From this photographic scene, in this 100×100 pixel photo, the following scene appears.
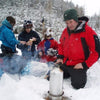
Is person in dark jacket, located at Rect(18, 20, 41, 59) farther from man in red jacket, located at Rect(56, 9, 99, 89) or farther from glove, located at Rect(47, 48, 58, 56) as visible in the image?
man in red jacket, located at Rect(56, 9, 99, 89)

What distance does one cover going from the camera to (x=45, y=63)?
4.30 metres

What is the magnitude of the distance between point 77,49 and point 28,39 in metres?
1.94

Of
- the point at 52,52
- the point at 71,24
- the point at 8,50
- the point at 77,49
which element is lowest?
the point at 52,52

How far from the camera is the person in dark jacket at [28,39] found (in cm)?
424

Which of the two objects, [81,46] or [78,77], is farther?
[81,46]

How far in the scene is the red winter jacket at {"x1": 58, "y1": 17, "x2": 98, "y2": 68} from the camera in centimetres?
280

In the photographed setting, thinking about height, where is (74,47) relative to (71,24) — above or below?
below

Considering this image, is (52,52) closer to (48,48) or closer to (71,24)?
(48,48)

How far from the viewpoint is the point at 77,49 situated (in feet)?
9.73

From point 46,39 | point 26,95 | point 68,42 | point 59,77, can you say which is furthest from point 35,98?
point 46,39

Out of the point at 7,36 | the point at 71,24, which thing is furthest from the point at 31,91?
the point at 7,36

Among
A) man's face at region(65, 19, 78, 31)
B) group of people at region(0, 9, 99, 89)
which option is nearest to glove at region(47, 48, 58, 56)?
group of people at region(0, 9, 99, 89)

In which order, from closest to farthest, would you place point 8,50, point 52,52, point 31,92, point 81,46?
point 31,92 < point 81,46 < point 8,50 < point 52,52

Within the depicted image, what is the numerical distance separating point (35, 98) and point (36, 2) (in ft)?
184
